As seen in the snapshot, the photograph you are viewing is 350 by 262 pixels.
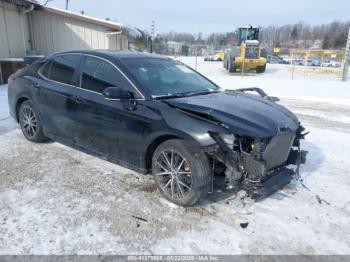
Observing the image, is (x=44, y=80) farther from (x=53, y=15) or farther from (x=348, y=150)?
(x=53, y=15)

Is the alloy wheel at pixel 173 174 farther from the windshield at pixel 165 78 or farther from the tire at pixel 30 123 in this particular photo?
the tire at pixel 30 123

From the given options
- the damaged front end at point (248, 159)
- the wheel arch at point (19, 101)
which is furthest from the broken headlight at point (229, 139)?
the wheel arch at point (19, 101)

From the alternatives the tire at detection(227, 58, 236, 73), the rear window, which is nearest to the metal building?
the rear window

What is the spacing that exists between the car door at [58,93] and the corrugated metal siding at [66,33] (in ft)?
32.7

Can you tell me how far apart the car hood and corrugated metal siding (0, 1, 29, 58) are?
11.6 m

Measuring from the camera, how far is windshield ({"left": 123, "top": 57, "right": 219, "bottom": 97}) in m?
3.91

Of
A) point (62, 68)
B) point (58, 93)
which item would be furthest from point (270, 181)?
point (62, 68)

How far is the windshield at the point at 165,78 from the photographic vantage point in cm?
391

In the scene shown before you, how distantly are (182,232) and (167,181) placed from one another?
72 cm

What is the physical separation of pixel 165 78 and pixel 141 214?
6.05 ft

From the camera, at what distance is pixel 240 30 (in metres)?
25.2

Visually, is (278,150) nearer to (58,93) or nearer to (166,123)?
(166,123)

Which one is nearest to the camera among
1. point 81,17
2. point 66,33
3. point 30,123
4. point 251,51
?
point 30,123

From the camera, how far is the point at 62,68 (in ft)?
15.4
